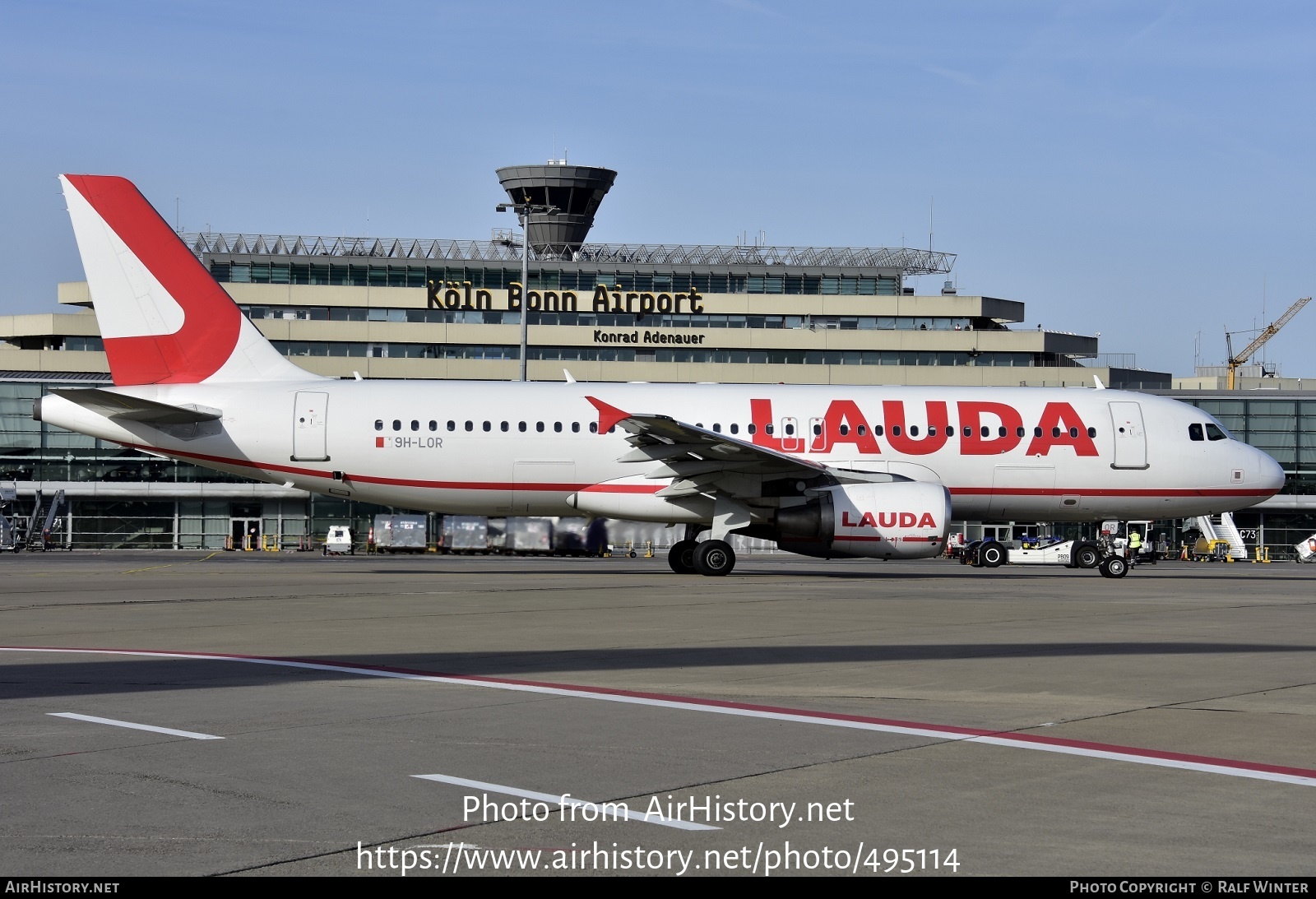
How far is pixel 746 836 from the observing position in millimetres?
5820

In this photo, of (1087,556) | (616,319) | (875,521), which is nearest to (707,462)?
(875,521)

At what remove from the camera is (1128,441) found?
30844 millimetres

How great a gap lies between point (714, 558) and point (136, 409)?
42.0 feet

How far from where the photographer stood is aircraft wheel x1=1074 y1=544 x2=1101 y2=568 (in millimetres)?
34781

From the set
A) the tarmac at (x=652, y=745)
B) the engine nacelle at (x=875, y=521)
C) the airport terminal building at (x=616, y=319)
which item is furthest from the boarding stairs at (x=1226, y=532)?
the tarmac at (x=652, y=745)

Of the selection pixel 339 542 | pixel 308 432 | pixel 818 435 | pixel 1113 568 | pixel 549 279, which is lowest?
pixel 339 542

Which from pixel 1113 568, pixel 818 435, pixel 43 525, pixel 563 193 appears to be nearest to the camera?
pixel 818 435

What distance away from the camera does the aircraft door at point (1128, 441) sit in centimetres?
3073

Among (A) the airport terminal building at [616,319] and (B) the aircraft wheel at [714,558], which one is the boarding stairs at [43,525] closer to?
(A) the airport terminal building at [616,319]

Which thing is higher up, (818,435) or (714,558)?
(818,435)

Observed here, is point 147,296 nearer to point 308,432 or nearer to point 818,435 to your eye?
point 308,432

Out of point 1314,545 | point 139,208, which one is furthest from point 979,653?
point 1314,545

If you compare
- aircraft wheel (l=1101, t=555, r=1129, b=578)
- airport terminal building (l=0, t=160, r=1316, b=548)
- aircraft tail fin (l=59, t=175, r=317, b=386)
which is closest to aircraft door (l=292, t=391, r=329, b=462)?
aircraft tail fin (l=59, t=175, r=317, b=386)

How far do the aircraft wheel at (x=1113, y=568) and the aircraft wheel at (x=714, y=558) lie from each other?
9.32 metres
